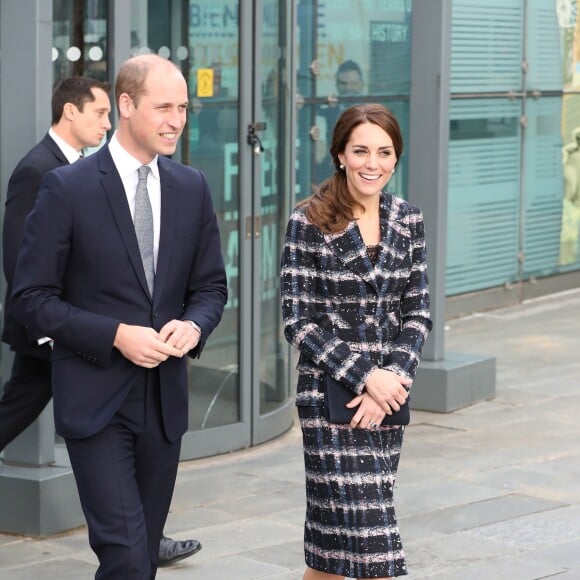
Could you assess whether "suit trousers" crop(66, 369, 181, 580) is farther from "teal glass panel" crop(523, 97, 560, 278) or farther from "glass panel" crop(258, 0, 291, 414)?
"teal glass panel" crop(523, 97, 560, 278)

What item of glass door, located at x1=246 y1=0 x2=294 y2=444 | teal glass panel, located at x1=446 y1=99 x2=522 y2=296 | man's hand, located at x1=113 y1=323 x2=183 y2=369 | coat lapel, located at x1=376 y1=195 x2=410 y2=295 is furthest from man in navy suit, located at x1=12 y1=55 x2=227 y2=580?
teal glass panel, located at x1=446 y1=99 x2=522 y2=296

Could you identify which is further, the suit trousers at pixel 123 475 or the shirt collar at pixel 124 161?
the shirt collar at pixel 124 161

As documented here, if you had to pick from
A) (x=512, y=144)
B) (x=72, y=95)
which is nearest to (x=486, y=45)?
(x=512, y=144)

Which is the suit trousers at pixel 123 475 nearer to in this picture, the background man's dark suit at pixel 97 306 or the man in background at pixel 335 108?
the background man's dark suit at pixel 97 306

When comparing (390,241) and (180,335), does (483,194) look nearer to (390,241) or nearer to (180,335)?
(390,241)

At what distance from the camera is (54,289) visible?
4074 millimetres

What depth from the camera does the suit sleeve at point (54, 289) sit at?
4004 millimetres

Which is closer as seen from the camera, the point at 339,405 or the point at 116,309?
the point at 116,309

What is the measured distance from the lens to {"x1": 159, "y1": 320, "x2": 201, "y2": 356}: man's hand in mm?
4039

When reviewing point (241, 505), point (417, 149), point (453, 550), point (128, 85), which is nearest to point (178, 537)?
point (241, 505)

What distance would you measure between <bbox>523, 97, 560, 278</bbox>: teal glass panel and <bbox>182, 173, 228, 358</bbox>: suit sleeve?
907 cm

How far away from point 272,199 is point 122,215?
3.69 m

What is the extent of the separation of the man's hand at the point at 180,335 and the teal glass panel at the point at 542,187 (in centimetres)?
934

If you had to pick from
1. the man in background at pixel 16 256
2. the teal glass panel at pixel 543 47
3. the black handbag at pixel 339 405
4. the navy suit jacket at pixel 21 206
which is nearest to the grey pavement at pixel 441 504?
the man in background at pixel 16 256
